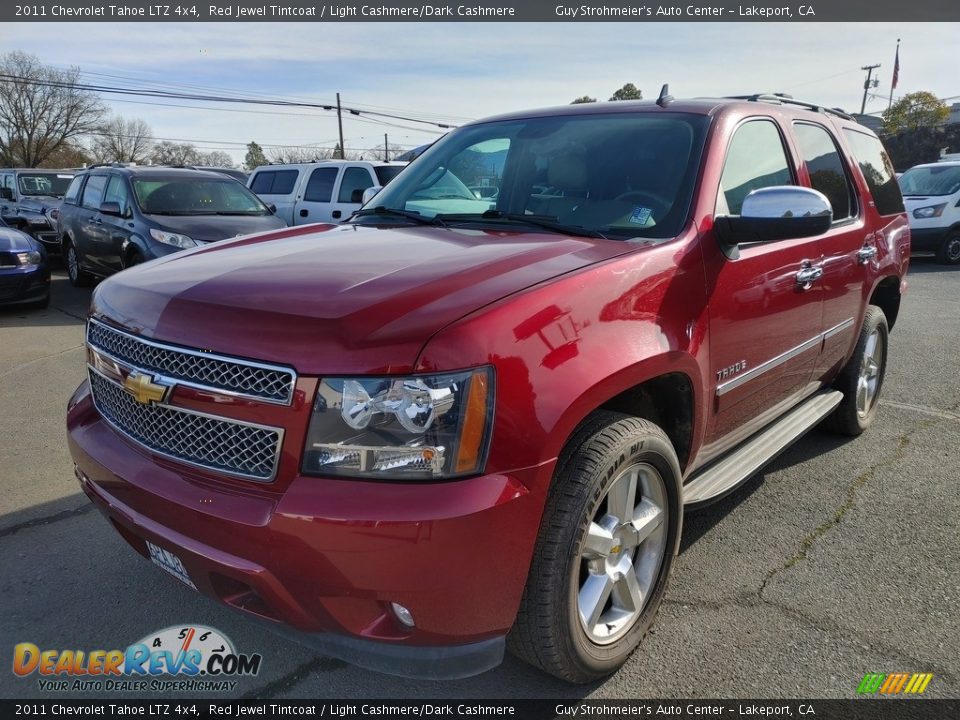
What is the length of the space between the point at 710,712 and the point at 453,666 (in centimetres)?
92

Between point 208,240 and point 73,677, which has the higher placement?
point 208,240

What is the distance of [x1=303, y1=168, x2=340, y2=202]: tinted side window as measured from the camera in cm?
1220

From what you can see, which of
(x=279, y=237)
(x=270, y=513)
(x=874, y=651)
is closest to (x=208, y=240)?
(x=279, y=237)

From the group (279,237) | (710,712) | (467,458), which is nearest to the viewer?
(467,458)

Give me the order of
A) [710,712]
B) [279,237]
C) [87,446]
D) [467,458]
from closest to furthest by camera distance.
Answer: [467,458]
[710,712]
[87,446]
[279,237]

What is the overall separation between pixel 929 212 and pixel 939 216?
0.62 feet

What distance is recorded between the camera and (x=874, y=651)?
8.17ft

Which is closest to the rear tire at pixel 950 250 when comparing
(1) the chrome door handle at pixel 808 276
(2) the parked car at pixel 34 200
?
(1) the chrome door handle at pixel 808 276

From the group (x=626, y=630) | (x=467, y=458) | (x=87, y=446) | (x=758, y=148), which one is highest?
(x=758, y=148)

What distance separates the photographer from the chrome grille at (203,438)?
1.89 m

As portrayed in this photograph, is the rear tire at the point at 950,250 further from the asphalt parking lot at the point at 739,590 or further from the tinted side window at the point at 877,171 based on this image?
the asphalt parking lot at the point at 739,590

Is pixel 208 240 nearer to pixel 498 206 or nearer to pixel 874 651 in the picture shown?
pixel 498 206

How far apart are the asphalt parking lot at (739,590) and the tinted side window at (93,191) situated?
6.47 meters

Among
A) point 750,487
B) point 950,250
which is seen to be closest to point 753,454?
point 750,487
